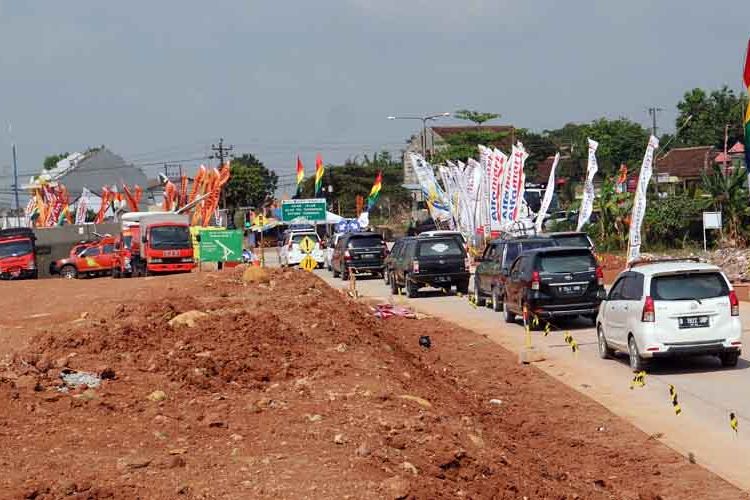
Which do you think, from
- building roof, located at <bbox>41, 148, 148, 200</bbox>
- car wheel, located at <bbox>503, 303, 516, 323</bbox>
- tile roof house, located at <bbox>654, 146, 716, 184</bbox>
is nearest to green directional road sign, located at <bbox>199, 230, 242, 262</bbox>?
car wheel, located at <bbox>503, 303, 516, 323</bbox>

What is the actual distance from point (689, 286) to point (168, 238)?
119ft

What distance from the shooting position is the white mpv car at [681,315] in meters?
16.3

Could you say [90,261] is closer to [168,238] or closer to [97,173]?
[168,238]

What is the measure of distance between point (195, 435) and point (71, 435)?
41.4 inches

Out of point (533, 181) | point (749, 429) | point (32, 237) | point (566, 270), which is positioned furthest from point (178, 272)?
point (533, 181)

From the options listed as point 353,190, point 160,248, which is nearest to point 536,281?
point 160,248

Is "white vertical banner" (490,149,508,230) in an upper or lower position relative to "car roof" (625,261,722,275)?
upper

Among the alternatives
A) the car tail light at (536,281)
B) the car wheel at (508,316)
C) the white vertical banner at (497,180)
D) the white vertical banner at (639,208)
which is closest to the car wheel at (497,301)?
the car wheel at (508,316)

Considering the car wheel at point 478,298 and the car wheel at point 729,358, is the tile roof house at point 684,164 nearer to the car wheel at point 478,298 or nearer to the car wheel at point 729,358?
the car wheel at point 478,298

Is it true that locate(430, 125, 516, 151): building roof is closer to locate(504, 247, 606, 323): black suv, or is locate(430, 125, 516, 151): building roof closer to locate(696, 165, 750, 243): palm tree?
locate(696, 165, 750, 243): palm tree

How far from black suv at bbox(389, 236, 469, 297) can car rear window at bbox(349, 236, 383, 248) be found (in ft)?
35.4

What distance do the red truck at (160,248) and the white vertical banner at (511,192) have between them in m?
14.2

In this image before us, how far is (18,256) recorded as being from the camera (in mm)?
50844

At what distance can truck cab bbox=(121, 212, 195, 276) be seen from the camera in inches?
1951
